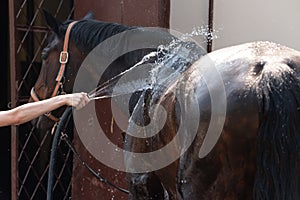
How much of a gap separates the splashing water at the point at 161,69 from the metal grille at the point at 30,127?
1022 mm

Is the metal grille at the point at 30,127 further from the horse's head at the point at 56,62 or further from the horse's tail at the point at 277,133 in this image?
the horse's tail at the point at 277,133

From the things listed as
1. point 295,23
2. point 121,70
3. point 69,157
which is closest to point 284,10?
point 295,23

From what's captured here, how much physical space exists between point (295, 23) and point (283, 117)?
187 cm

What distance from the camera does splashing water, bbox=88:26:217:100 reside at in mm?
1676

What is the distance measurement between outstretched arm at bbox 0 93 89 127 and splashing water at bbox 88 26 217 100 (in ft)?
0.67

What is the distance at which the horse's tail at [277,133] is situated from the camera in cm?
130

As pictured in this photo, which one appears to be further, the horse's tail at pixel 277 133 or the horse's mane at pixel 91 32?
the horse's mane at pixel 91 32

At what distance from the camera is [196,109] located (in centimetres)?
142

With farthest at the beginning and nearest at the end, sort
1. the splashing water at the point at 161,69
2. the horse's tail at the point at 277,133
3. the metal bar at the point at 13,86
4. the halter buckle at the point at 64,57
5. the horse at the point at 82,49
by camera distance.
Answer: the metal bar at the point at 13,86, the halter buckle at the point at 64,57, the horse at the point at 82,49, the splashing water at the point at 161,69, the horse's tail at the point at 277,133

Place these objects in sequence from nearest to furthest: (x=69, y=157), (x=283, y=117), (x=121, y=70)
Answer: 1. (x=283, y=117)
2. (x=121, y=70)
3. (x=69, y=157)

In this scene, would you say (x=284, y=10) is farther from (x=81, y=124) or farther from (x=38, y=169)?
(x=38, y=169)

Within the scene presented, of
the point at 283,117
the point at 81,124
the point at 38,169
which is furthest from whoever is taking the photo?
the point at 38,169

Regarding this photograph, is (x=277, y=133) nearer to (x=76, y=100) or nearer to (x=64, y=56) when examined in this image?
(x=76, y=100)

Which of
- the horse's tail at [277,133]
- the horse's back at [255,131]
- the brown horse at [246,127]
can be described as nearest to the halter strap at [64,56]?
the brown horse at [246,127]
